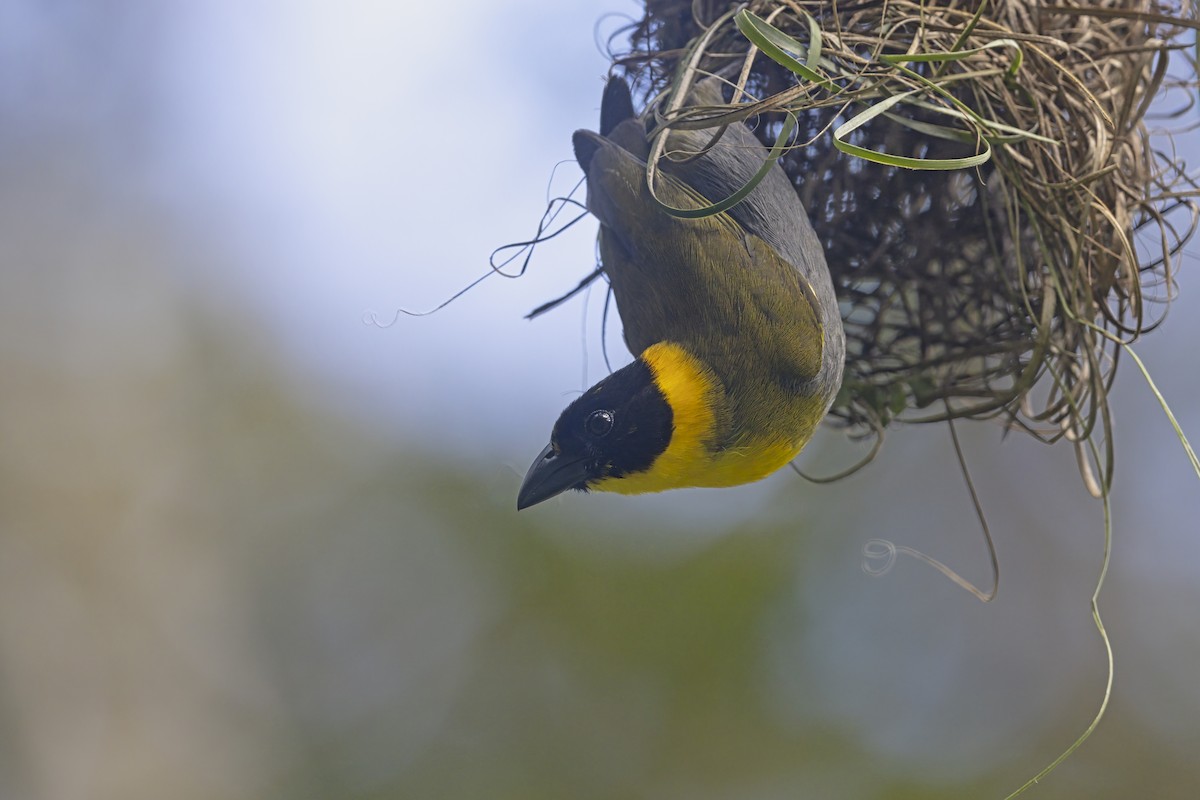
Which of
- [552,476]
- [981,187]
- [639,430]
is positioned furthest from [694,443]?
[981,187]

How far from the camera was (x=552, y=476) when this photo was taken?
1.31 metres

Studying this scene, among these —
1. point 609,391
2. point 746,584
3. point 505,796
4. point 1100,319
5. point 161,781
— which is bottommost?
point 505,796

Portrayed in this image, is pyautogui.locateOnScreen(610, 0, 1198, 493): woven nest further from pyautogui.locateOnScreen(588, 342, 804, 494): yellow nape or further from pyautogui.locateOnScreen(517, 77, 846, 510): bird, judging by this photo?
pyautogui.locateOnScreen(588, 342, 804, 494): yellow nape

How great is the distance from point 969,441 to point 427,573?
9.00 feet

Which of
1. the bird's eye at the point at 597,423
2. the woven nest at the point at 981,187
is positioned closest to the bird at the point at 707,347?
the bird's eye at the point at 597,423

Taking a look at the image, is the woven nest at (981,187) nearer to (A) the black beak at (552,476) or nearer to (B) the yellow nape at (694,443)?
(B) the yellow nape at (694,443)

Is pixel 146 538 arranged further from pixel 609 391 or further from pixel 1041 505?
pixel 1041 505

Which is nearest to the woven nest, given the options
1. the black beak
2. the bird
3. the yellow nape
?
the bird

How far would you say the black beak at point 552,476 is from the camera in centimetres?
130

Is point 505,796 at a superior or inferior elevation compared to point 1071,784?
superior

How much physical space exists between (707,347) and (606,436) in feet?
0.63

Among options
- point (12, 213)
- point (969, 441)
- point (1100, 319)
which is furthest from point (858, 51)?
point (12, 213)

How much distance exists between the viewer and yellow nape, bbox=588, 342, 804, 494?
1.30 metres

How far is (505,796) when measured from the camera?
462 cm
